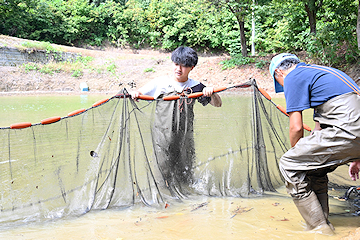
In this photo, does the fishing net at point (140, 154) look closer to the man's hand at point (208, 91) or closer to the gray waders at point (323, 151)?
the man's hand at point (208, 91)

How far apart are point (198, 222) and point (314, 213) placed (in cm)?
101

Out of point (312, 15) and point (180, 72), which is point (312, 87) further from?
point (312, 15)

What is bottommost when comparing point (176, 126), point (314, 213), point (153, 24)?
point (314, 213)

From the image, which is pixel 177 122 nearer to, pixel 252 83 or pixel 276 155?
pixel 252 83

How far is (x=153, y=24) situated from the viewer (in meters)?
31.3

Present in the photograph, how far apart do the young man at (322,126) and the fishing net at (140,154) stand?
45.2 inches

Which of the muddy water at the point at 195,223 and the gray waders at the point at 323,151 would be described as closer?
the gray waders at the point at 323,151

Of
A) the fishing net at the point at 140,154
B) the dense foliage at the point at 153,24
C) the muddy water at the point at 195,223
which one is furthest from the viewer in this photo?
the dense foliage at the point at 153,24

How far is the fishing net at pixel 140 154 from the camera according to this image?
2912 millimetres

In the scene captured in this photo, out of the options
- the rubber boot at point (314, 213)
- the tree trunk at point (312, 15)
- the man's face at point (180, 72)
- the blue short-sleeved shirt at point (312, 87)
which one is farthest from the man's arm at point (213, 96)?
the tree trunk at point (312, 15)

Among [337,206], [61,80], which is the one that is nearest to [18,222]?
[337,206]

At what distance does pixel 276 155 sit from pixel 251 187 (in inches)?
19.4

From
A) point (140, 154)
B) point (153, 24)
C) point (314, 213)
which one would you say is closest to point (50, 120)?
point (140, 154)

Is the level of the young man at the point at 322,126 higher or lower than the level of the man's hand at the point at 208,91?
lower
